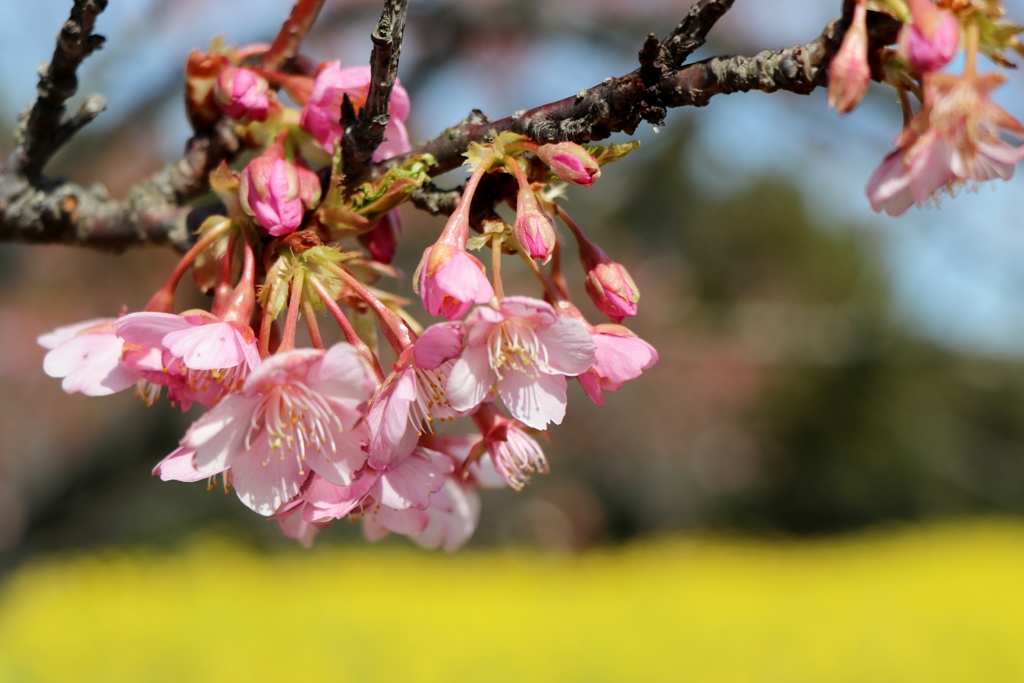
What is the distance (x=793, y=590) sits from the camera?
18.6 feet

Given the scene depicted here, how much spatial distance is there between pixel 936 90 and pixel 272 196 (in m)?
0.71

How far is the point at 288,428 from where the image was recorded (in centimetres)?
93

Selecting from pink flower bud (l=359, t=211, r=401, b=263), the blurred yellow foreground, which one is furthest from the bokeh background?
pink flower bud (l=359, t=211, r=401, b=263)

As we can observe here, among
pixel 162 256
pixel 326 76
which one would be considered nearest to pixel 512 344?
pixel 326 76

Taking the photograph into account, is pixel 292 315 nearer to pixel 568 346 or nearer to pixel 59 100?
pixel 568 346

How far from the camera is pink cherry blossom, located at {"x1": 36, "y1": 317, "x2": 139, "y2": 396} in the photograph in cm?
104

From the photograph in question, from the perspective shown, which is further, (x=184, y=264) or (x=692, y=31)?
(x=184, y=264)

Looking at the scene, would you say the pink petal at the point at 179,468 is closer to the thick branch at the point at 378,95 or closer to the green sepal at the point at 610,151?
the thick branch at the point at 378,95

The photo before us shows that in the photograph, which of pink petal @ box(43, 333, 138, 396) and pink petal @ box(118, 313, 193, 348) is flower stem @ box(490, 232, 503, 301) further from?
pink petal @ box(43, 333, 138, 396)

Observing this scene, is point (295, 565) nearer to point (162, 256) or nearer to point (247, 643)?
point (247, 643)

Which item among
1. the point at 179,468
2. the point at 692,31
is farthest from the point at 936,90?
the point at 179,468

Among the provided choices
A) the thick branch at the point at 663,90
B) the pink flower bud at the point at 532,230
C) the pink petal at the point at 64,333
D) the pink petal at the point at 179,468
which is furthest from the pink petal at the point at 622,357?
the pink petal at the point at 64,333

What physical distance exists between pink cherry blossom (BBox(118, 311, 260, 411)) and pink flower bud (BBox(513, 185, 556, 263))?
0.32 m

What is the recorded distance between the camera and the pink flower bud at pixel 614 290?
1028 mm
